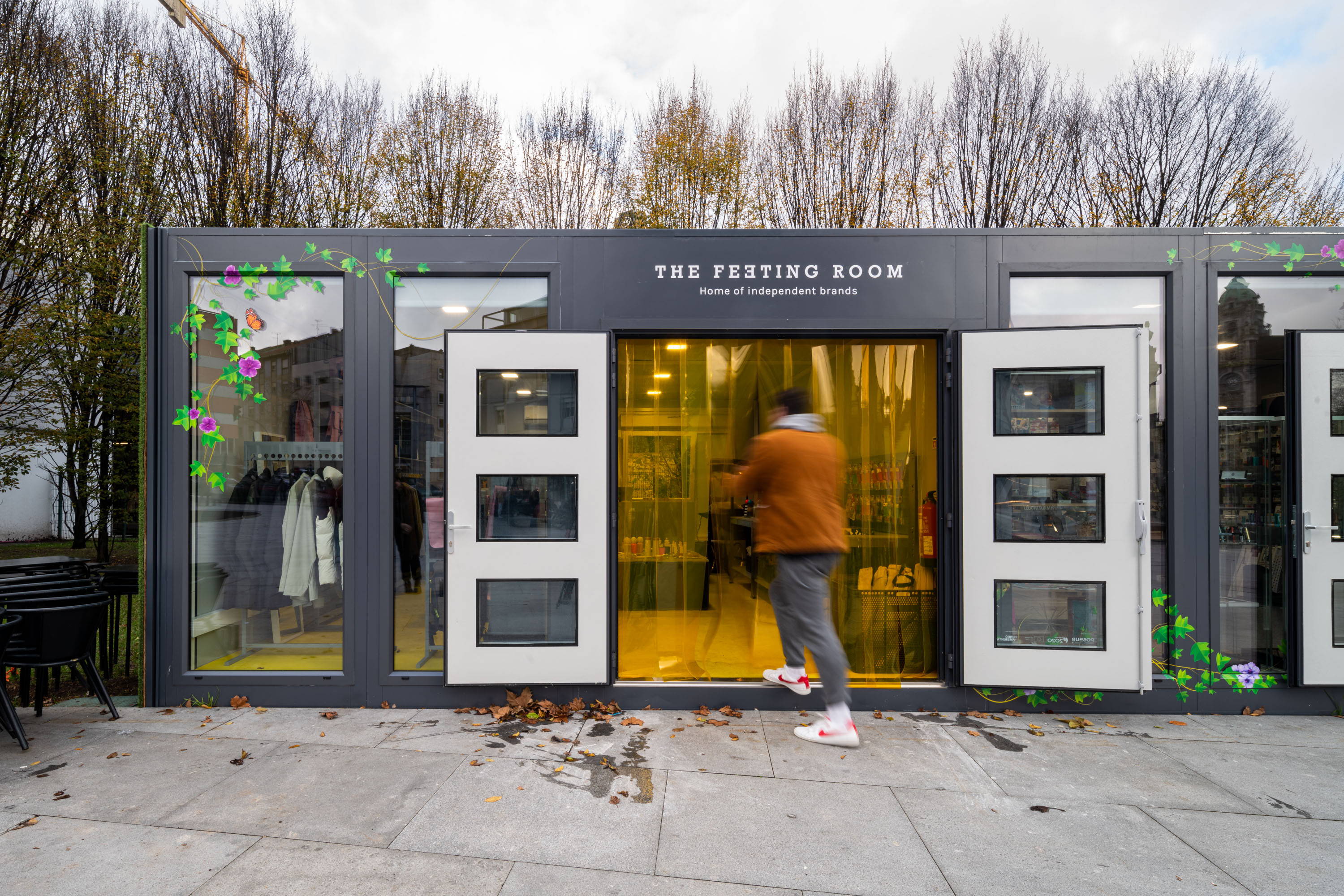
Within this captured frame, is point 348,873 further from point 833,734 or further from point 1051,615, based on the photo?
point 1051,615

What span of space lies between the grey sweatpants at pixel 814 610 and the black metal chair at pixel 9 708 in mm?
4463

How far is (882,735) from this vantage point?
4020 mm

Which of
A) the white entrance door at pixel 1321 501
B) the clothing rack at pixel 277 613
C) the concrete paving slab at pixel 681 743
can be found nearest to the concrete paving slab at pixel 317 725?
the clothing rack at pixel 277 613

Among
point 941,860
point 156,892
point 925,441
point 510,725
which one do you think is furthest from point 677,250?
point 156,892

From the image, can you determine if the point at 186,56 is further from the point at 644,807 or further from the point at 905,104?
the point at 644,807

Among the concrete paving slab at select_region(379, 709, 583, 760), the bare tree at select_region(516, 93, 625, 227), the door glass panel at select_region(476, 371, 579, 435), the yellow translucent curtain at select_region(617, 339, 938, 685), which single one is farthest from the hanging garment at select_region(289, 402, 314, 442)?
the bare tree at select_region(516, 93, 625, 227)

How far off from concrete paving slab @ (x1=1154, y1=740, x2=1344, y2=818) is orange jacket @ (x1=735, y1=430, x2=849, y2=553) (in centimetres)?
219

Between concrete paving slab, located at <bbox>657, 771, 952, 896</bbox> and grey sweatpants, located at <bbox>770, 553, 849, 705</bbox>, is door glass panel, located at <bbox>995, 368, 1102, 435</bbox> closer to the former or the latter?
grey sweatpants, located at <bbox>770, 553, 849, 705</bbox>

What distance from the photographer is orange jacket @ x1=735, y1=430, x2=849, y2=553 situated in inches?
133

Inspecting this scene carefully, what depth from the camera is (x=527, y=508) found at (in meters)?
4.44

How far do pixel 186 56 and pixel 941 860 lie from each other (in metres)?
15.1

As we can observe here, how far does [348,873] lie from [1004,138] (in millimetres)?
14538

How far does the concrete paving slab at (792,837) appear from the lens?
8.25 ft

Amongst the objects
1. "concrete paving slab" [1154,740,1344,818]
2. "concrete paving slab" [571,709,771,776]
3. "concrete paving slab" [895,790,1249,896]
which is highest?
"concrete paving slab" [895,790,1249,896]
